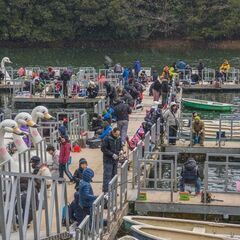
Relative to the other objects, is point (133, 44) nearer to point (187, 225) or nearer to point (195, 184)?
point (195, 184)

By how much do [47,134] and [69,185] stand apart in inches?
249

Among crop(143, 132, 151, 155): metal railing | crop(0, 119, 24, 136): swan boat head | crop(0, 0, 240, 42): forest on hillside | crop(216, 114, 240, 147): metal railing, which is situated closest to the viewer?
crop(0, 119, 24, 136): swan boat head

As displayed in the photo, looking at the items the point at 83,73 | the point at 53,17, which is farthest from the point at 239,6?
the point at 83,73

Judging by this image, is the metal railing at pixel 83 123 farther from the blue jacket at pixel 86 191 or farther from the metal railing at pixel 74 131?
the blue jacket at pixel 86 191

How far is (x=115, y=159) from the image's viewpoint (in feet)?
56.3

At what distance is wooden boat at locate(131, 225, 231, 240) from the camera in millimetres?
15523

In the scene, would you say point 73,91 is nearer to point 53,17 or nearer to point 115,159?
point 115,159

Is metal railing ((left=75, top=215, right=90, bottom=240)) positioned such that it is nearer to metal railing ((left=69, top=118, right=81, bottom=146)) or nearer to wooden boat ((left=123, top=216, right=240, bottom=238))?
wooden boat ((left=123, top=216, right=240, bottom=238))

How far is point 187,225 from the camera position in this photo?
652 inches

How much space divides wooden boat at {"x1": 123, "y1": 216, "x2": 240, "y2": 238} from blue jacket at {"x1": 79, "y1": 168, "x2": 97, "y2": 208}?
7.56 ft

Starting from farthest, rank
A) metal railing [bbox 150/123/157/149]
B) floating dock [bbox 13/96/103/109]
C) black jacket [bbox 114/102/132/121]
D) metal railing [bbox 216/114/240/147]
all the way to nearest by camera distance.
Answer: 1. floating dock [bbox 13/96/103/109]
2. metal railing [bbox 216/114/240/147]
3. metal railing [bbox 150/123/157/149]
4. black jacket [bbox 114/102/132/121]

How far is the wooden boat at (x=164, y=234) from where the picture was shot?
15.5 m

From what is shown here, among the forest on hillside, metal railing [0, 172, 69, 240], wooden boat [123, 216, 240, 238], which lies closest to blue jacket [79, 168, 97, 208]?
metal railing [0, 172, 69, 240]

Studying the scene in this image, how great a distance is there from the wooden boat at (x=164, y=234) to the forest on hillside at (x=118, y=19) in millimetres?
65578
